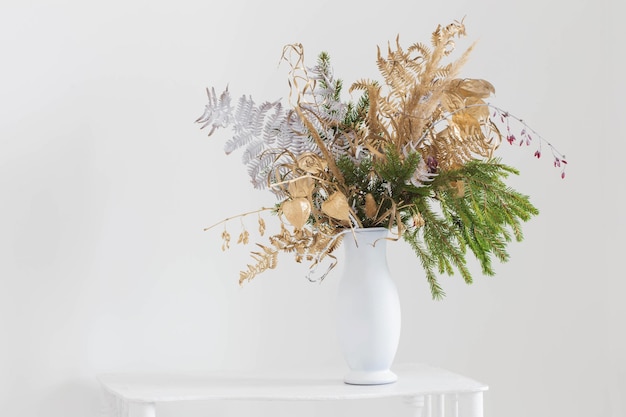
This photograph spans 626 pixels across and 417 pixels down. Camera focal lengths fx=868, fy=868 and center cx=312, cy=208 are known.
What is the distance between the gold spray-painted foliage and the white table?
0.17 m

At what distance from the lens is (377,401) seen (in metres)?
1.72

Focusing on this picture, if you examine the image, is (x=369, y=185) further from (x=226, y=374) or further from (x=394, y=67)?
(x=226, y=374)

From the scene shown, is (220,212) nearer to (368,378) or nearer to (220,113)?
(220,113)

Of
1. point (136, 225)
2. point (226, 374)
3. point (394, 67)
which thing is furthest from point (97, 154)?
point (394, 67)

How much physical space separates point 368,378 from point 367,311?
0.34 ft

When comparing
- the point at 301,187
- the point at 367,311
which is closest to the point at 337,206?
the point at 301,187

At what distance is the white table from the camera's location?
1250 millimetres

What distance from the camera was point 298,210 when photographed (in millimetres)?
1243

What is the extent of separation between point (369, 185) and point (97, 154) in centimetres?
51

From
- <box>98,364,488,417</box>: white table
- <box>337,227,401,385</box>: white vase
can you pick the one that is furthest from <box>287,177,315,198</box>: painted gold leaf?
<box>98,364,488,417</box>: white table

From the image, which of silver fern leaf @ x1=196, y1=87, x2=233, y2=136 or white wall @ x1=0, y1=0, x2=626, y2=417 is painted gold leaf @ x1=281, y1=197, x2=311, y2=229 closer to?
silver fern leaf @ x1=196, y1=87, x2=233, y2=136

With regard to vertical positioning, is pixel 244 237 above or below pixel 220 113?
below

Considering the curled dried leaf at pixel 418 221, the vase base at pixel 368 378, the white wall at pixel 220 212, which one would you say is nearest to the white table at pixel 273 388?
the vase base at pixel 368 378

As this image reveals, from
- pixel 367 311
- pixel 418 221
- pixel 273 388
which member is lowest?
pixel 273 388
